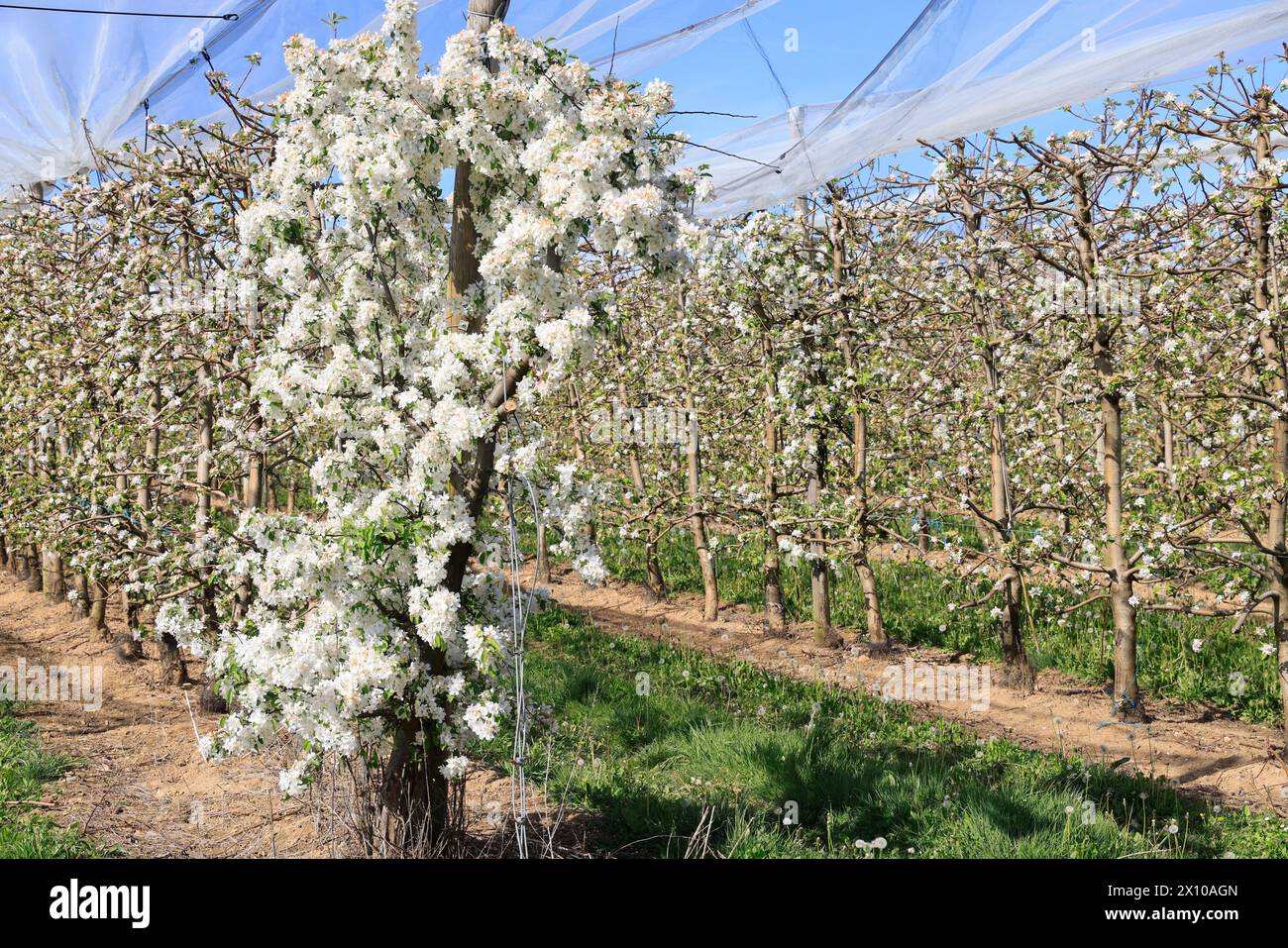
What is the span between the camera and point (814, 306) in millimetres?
10156

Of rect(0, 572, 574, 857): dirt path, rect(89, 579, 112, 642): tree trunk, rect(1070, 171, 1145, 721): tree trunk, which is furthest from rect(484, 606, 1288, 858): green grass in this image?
rect(89, 579, 112, 642): tree trunk

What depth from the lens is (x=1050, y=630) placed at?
32.6 ft

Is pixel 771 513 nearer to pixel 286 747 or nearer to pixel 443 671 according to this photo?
pixel 286 747

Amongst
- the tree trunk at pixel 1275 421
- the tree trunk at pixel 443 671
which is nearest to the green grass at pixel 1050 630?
the tree trunk at pixel 1275 421

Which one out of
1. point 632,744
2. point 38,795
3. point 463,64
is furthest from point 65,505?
point 463,64

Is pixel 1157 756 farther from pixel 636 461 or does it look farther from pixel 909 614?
pixel 636 461

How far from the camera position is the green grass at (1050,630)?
8578 millimetres

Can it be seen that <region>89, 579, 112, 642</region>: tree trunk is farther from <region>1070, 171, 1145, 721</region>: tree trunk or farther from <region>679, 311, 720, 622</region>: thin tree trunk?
<region>1070, 171, 1145, 721</region>: tree trunk

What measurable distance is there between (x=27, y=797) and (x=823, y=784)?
195 inches

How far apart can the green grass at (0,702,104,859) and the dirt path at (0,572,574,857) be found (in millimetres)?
114

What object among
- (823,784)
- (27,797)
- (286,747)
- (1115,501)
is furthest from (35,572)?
(1115,501)

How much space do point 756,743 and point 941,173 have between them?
5130mm

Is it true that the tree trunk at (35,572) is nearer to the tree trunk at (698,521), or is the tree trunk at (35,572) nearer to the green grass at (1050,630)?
the green grass at (1050,630)

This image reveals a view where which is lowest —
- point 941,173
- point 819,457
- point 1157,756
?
point 1157,756
